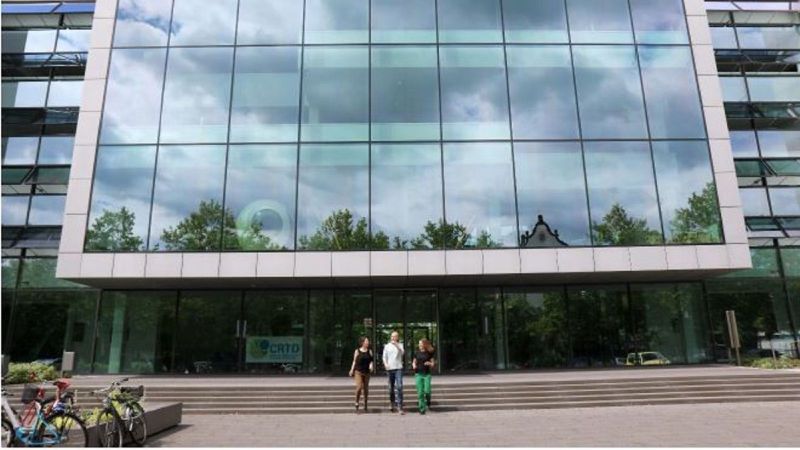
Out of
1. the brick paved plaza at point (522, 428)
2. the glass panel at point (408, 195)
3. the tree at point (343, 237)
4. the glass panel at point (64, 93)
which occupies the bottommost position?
the brick paved plaza at point (522, 428)

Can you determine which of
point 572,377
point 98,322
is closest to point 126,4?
point 98,322

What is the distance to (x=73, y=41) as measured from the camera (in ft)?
Result: 86.4

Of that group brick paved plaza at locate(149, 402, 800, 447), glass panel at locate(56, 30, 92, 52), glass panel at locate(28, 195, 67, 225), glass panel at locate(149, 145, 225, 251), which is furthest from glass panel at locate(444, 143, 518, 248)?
glass panel at locate(56, 30, 92, 52)

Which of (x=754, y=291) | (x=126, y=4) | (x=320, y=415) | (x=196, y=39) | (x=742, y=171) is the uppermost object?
(x=126, y=4)

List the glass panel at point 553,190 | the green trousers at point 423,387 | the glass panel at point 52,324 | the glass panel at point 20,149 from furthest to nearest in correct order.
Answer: the glass panel at point 20,149 < the glass panel at point 52,324 < the glass panel at point 553,190 < the green trousers at point 423,387

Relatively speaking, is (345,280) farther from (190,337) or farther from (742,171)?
(742,171)

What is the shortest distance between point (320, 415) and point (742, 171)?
74.3 feet

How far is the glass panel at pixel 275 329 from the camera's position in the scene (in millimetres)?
20953

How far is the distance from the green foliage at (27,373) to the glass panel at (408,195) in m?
12.6

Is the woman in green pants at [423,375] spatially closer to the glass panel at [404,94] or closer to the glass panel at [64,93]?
the glass panel at [404,94]

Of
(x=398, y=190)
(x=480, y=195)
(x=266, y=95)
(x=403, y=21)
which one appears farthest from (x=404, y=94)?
(x=266, y=95)

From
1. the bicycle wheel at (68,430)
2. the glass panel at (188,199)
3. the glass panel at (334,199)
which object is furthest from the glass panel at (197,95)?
the bicycle wheel at (68,430)

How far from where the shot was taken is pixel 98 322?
21141 millimetres

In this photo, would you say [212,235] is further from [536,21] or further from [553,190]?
[536,21]
